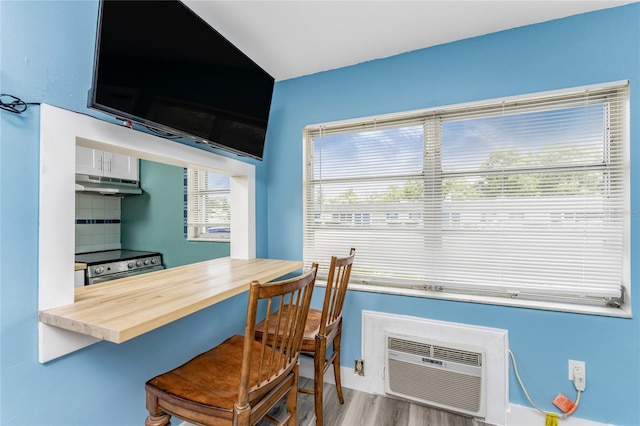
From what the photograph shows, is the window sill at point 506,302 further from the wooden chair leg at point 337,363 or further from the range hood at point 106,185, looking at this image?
the range hood at point 106,185

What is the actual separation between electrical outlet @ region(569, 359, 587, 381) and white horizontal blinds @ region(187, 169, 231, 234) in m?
2.69

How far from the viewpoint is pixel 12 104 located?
3.02 feet

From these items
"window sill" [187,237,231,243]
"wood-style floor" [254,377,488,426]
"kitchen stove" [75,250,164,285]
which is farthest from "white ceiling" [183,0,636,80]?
"wood-style floor" [254,377,488,426]

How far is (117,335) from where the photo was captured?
0.79 metres

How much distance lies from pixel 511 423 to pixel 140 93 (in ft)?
8.57

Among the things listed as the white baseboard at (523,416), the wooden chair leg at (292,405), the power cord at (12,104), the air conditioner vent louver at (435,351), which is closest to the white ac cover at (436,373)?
the air conditioner vent louver at (435,351)

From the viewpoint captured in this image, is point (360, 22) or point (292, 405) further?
point (360, 22)

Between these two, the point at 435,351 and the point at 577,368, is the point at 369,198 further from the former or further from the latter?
the point at 577,368

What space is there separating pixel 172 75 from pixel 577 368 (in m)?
2.60

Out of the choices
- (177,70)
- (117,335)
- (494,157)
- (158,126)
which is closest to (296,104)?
(177,70)

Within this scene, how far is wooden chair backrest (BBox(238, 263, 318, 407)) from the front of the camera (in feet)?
2.98

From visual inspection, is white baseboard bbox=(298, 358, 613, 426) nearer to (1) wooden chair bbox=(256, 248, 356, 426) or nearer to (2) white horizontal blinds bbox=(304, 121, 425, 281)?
(1) wooden chair bbox=(256, 248, 356, 426)

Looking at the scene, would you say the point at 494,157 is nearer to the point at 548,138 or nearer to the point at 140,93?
the point at 548,138

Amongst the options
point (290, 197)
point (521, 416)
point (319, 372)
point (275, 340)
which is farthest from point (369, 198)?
point (521, 416)
